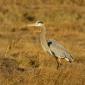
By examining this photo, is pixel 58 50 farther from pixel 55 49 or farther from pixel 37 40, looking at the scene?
pixel 37 40

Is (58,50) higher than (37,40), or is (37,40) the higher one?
(37,40)

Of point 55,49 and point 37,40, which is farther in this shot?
point 37,40

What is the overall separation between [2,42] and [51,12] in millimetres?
5961

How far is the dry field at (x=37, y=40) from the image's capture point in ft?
29.4

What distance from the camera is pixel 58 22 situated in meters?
20.2

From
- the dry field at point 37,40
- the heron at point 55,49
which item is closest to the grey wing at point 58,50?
the heron at point 55,49

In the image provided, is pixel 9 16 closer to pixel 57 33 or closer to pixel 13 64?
pixel 57 33

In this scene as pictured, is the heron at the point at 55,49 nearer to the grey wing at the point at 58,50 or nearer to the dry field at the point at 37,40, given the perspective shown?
the grey wing at the point at 58,50

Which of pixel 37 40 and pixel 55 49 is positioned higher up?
pixel 37 40

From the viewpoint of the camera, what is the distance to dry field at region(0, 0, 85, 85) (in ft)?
29.4

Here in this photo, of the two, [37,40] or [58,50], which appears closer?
[58,50]

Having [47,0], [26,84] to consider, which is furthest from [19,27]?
[26,84]

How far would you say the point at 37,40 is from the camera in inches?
675

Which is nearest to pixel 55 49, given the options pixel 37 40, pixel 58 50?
pixel 58 50
